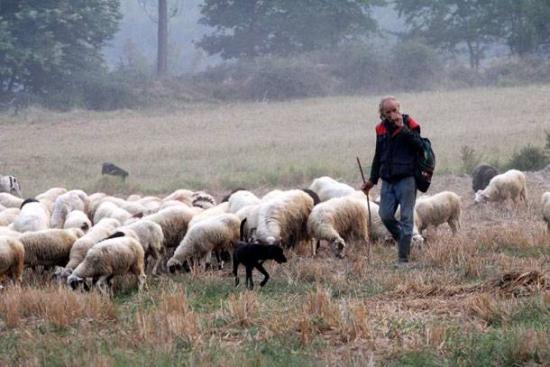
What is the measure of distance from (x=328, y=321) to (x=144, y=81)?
40077mm

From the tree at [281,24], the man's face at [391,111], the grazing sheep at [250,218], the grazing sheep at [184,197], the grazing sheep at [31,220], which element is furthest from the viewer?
the tree at [281,24]

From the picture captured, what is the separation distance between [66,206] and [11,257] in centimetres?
404

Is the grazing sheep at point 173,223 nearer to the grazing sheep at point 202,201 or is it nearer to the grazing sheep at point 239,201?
the grazing sheep at point 239,201

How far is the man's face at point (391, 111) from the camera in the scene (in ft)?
33.4

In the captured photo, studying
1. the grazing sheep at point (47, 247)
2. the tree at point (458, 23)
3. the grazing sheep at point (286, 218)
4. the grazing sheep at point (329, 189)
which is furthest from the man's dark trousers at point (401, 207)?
the tree at point (458, 23)

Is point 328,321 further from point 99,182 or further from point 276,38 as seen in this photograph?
point 276,38

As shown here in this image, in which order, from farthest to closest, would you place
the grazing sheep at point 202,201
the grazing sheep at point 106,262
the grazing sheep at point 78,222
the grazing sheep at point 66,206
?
the grazing sheep at point 202,201, the grazing sheep at point 66,206, the grazing sheep at point 78,222, the grazing sheep at point 106,262

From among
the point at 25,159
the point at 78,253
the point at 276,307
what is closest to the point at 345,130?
the point at 25,159

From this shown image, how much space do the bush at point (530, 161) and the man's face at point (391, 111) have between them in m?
10.8

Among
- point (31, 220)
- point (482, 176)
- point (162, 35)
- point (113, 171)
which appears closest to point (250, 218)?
point (31, 220)

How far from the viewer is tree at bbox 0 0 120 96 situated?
41.7 metres

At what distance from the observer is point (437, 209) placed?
1305 cm

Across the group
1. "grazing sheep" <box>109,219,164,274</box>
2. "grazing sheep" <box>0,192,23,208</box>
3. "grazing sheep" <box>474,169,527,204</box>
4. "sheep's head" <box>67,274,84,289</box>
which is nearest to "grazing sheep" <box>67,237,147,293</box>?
"sheep's head" <box>67,274,84,289</box>

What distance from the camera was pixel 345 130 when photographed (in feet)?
103
